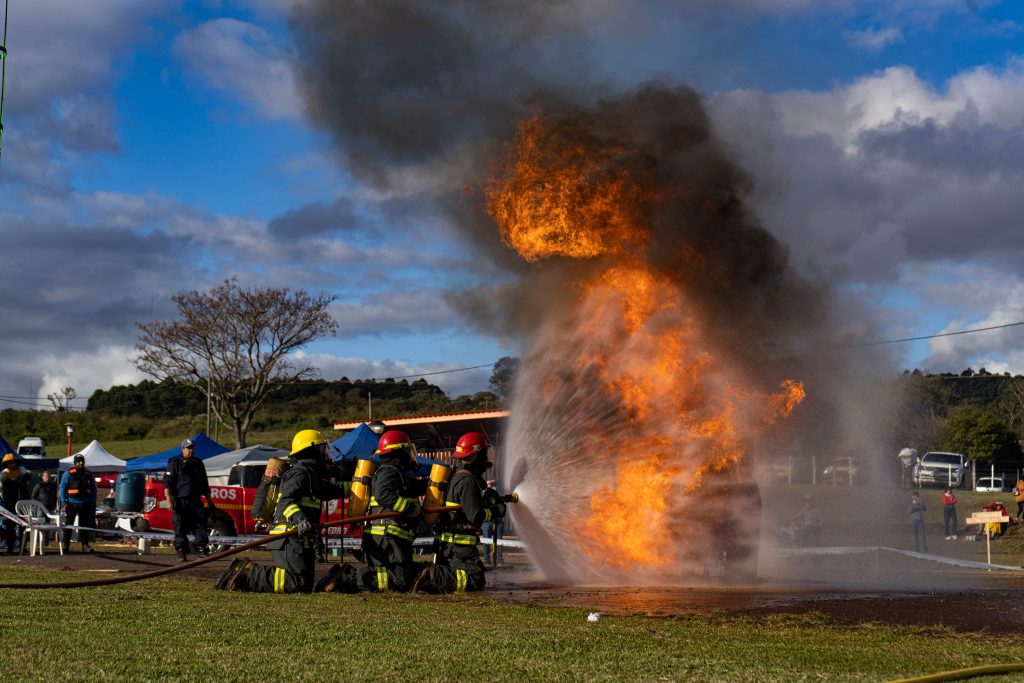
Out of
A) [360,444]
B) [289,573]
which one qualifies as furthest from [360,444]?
[289,573]

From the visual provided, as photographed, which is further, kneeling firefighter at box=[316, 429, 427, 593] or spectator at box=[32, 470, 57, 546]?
spectator at box=[32, 470, 57, 546]

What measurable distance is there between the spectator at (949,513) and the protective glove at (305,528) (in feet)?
75.8

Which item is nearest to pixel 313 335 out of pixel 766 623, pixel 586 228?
pixel 586 228

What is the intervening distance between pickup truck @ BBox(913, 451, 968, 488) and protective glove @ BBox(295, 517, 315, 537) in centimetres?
4191

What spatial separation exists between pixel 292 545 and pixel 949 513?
2415cm

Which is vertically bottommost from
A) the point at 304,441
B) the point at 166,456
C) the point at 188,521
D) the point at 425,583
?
the point at 425,583

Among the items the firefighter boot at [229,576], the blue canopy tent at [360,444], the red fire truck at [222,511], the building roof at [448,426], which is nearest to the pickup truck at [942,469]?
the building roof at [448,426]

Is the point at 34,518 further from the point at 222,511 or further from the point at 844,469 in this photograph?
the point at 844,469

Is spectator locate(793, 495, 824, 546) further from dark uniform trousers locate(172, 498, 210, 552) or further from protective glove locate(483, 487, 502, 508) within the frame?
dark uniform trousers locate(172, 498, 210, 552)

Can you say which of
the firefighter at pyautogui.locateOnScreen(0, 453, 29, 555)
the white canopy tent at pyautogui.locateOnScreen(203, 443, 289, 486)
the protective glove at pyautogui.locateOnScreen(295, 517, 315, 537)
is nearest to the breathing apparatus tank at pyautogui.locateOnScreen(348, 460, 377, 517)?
the protective glove at pyautogui.locateOnScreen(295, 517, 315, 537)

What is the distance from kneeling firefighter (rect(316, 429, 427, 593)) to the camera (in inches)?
511

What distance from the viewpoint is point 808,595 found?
44.6 ft

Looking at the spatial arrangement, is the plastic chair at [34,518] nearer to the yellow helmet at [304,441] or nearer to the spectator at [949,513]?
the yellow helmet at [304,441]

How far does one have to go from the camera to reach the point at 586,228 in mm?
16750
